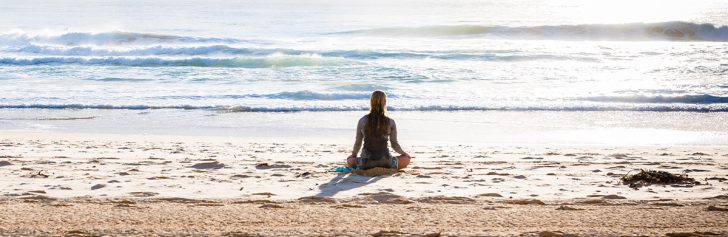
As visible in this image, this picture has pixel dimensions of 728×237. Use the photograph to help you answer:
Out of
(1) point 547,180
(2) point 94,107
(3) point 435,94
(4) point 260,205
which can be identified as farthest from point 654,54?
(4) point 260,205

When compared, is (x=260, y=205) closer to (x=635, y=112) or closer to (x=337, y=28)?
(x=635, y=112)

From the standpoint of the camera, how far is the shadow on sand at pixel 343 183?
18.7 feet

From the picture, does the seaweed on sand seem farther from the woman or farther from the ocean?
the ocean

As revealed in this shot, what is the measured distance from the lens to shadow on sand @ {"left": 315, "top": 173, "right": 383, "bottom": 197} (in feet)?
18.7

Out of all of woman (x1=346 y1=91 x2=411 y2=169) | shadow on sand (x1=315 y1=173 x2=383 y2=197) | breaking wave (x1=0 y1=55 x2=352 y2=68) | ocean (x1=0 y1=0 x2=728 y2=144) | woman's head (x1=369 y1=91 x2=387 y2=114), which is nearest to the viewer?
shadow on sand (x1=315 y1=173 x2=383 y2=197)

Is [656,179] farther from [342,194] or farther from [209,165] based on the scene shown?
[209,165]

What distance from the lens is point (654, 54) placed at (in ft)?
82.6

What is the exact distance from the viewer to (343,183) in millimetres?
6113

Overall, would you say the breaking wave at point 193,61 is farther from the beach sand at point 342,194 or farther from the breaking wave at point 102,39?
the beach sand at point 342,194

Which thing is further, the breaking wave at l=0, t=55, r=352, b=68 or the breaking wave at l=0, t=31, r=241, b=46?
the breaking wave at l=0, t=31, r=241, b=46

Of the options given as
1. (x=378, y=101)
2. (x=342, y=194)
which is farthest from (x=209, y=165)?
(x=342, y=194)

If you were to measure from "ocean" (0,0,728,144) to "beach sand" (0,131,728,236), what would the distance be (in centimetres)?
270

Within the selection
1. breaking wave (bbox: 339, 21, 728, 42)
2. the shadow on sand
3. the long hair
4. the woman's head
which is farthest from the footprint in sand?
breaking wave (bbox: 339, 21, 728, 42)

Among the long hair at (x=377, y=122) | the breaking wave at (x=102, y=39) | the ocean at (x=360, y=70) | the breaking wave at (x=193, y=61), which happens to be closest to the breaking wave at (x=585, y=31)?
the ocean at (x=360, y=70)
